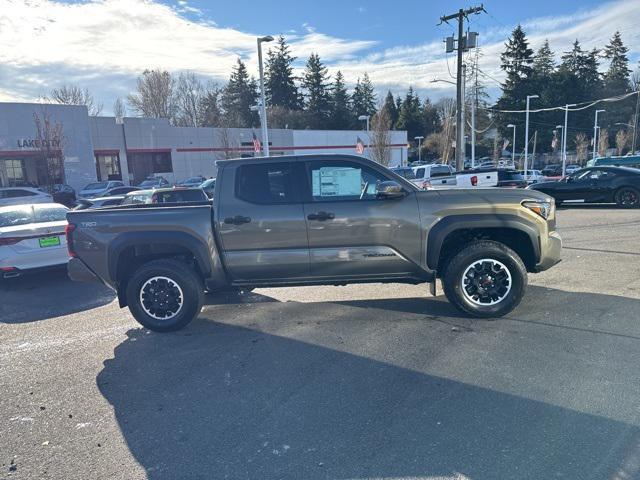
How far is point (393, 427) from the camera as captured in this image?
3.21m

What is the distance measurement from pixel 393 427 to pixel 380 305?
113 inches

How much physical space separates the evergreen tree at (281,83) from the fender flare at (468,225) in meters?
76.8

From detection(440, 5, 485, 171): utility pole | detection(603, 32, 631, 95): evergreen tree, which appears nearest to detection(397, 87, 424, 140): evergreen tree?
detection(603, 32, 631, 95): evergreen tree

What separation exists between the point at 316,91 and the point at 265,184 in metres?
78.0

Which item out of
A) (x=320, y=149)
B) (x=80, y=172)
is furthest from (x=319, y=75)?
(x=80, y=172)

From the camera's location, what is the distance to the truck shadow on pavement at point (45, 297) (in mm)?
6598

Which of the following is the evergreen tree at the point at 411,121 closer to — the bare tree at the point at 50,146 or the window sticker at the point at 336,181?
the bare tree at the point at 50,146

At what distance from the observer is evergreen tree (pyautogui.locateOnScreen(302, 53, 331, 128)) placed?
261 feet

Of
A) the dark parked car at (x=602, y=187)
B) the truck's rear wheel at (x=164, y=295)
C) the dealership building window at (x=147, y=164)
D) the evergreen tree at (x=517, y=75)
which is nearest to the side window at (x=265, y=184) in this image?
the truck's rear wheel at (x=164, y=295)

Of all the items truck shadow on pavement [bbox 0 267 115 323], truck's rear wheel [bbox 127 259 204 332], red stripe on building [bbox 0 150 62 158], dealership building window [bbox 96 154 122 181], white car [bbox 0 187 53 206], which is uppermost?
red stripe on building [bbox 0 150 62 158]

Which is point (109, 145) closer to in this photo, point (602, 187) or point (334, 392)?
point (602, 187)

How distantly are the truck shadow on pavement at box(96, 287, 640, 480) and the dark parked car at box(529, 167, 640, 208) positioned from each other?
11663 millimetres

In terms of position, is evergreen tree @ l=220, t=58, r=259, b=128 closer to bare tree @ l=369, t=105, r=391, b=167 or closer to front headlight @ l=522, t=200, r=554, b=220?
bare tree @ l=369, t=105, r=391, b=167

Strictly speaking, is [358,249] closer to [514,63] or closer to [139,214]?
[139,214]
